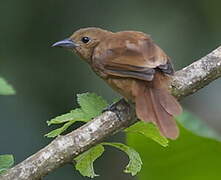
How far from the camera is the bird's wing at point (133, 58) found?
11.5ft

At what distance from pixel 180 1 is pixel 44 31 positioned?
1156mm

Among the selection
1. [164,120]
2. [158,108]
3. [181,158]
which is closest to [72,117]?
[164,120]

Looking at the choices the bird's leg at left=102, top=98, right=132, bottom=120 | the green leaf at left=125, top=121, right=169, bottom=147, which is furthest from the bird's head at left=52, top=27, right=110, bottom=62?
the green leaf at left=125, top=121, right=169, bottom=147

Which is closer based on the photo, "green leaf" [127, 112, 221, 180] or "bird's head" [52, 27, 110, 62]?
"green leaf" [127, 112, 221, 180]

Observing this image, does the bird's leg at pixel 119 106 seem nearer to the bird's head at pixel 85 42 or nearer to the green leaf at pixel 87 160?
the green leaf at pixel 87 160

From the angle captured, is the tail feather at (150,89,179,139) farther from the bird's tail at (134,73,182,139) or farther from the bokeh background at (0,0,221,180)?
the bokeh background at (0,0,221,180)

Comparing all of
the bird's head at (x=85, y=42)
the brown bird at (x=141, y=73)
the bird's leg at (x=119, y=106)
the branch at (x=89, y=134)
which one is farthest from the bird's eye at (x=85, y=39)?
the branch at (x=89, y=134)

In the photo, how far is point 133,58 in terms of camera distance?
3627 mm

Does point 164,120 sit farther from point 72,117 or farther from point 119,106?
point 72,117

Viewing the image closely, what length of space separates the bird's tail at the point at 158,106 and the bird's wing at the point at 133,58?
0.26 feet

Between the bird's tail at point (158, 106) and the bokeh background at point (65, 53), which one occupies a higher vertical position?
the bird's tail at point (158, 106)

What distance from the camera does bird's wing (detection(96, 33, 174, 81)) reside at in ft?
11.5

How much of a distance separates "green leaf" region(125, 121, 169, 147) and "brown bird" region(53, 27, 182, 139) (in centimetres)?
3

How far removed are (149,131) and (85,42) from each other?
1196 mm
